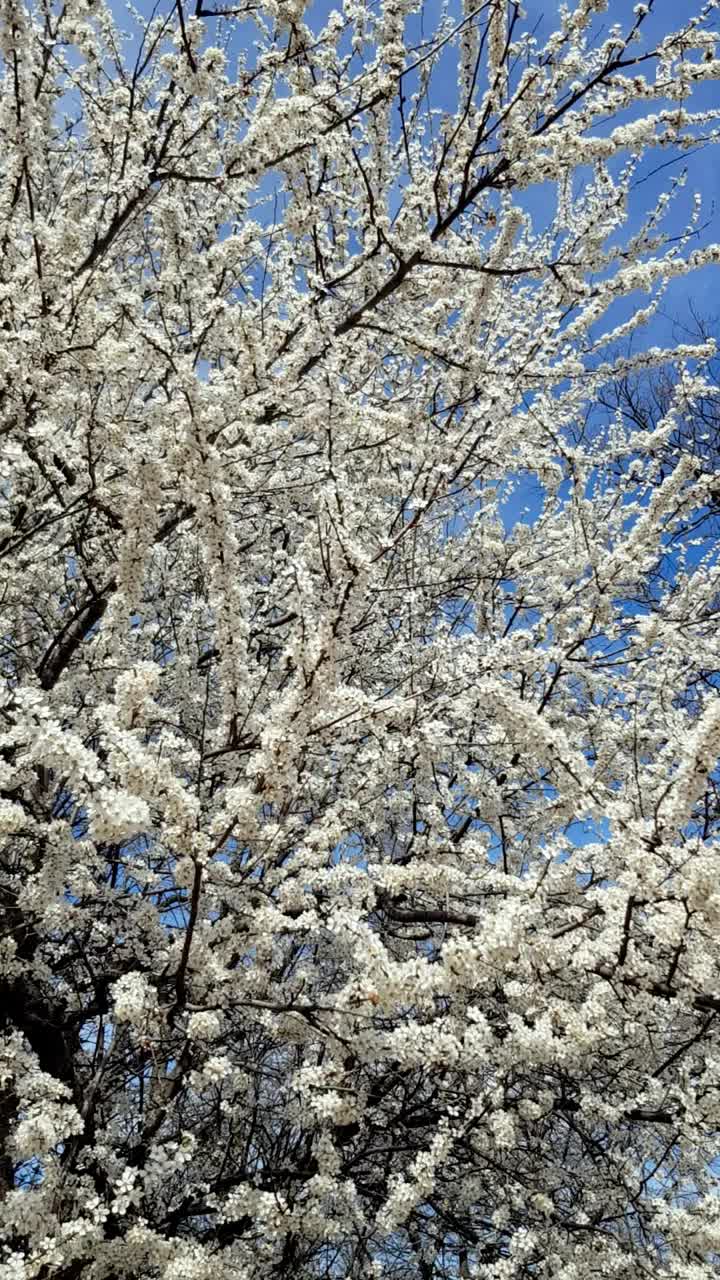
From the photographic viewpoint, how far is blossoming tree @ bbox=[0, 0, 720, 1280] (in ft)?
10.3

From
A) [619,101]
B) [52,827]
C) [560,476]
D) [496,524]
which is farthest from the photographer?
[496,524]

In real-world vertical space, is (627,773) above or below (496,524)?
below

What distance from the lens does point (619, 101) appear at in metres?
4.09

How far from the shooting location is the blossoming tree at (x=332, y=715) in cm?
313

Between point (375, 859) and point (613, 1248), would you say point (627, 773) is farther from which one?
point (613, 1248)

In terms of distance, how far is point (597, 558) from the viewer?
5.19 meters

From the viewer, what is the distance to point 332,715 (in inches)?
127

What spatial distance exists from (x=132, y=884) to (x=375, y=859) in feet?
4.84

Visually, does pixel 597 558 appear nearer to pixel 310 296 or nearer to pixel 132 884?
pixel 310 296

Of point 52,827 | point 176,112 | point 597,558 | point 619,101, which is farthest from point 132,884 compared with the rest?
point 619,101

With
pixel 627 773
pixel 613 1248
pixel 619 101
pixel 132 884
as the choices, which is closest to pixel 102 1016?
pixel 132 884

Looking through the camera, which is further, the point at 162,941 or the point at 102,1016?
the point at 102,1016

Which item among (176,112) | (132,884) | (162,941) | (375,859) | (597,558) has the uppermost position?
(176,112)

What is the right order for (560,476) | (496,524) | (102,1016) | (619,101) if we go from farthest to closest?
(496,524)
(560,476)
(102,1016)
(619,101)
